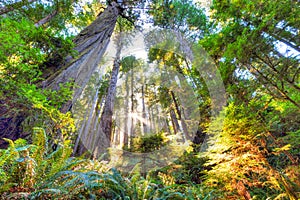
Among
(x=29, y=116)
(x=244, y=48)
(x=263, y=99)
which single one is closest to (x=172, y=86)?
(x=263, y=99)

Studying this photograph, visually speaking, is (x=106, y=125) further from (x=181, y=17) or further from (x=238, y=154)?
(x=181, y=17)

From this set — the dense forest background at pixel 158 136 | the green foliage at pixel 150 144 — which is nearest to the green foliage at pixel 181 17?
the dense forest background at pixel 158 136

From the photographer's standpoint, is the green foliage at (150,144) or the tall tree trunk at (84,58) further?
the green foliage at (150,144)

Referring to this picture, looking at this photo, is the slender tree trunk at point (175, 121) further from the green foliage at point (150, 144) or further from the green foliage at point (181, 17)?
the green foliage at point (181, 17)

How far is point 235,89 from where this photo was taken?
3186 millimetres

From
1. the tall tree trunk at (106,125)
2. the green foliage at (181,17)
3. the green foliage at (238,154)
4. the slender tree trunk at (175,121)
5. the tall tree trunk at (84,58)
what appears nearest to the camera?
the green foliage at (238,154)

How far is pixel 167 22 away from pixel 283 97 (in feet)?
22.7

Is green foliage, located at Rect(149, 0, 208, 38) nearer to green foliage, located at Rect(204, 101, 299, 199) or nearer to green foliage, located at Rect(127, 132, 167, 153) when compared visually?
green foliage, located at Rect(127, 132, 167, 153)

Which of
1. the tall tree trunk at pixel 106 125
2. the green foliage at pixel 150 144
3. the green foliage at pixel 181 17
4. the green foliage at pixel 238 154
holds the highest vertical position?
the green foliage at pixel 181 17

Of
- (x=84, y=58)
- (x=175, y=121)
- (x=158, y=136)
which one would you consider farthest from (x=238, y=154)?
(x=175, y=121)

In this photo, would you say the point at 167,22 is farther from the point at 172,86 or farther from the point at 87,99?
the point at 87,99

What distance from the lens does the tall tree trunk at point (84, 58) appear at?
116 inches

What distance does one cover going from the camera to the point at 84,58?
365 centimetres

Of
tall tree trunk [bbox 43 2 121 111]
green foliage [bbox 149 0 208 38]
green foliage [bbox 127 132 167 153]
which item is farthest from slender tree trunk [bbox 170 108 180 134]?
tall tree trunk [bbox 43 2 121 111]
